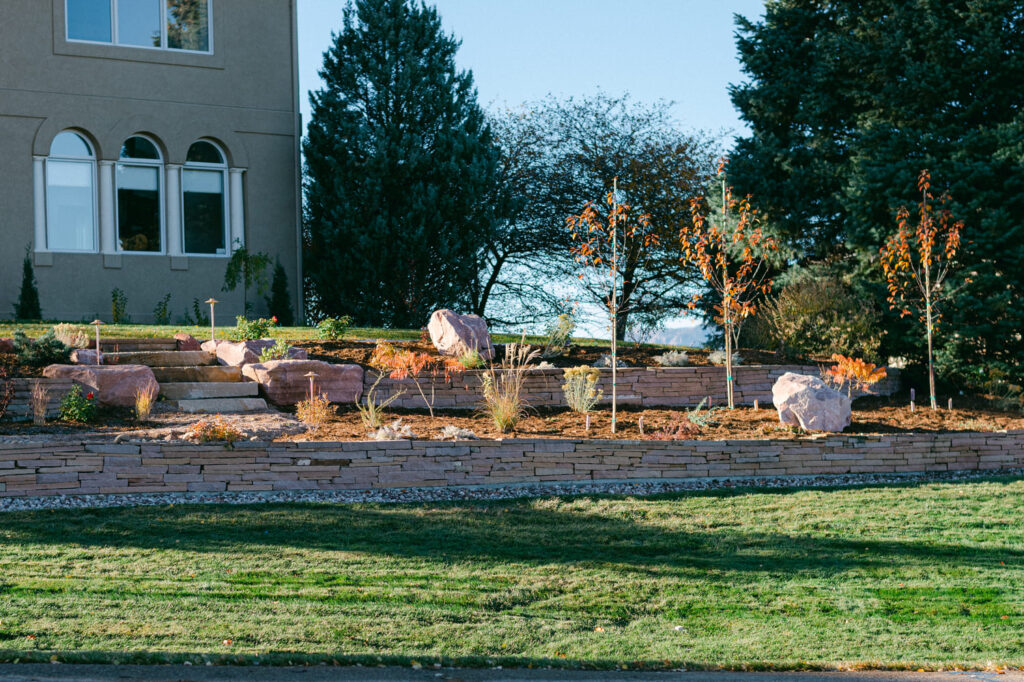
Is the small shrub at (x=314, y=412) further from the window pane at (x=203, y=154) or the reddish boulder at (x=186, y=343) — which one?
the window pane at (x=203, y=154)

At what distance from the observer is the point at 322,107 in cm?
1673

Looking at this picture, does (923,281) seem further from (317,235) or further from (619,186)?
(317,235)

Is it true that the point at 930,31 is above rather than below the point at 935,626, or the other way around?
above

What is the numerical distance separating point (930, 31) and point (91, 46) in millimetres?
12497

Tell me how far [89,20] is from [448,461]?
469 inches

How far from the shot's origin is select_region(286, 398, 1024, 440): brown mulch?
903 centimetres

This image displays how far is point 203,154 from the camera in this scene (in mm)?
16891

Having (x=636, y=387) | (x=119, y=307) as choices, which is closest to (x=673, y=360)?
(x=636, y=387)

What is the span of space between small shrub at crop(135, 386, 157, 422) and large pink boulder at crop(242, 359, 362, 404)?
1.13 meters

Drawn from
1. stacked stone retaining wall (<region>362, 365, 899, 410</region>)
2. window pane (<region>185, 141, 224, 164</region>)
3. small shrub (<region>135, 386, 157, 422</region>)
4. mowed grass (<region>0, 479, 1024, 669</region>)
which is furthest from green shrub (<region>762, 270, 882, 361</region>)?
window pane (<region>185, 141, 224, 164</region>)

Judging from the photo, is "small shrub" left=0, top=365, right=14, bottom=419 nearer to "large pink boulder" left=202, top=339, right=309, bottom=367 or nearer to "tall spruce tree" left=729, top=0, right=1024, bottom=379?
"large pink boulder" left=202, top=339, right=309, bottom=367

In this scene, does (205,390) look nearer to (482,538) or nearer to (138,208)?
(482,538)

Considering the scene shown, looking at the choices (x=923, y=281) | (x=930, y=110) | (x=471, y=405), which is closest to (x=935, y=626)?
(x=471, y=405)

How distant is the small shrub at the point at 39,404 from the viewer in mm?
8747
